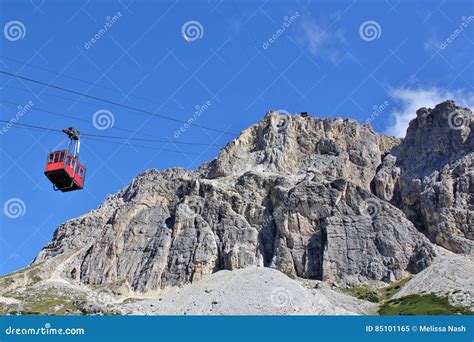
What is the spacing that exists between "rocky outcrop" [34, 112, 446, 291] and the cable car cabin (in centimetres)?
8369

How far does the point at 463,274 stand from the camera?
116 m

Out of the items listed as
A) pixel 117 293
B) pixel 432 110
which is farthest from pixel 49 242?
pixel 432 110

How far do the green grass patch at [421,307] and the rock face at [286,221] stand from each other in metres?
18.3

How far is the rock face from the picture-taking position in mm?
137000

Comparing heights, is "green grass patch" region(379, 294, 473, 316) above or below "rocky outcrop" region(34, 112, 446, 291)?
below

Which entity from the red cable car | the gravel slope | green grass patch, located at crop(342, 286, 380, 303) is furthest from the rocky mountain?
the red cable car

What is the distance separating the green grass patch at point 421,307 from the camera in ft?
318

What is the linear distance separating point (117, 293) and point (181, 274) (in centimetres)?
1400

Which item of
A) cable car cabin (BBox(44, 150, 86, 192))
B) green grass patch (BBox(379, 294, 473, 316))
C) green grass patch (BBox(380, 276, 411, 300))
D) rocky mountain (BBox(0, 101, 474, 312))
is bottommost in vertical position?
green grass patch (BBox(379, 294, 473, 316))

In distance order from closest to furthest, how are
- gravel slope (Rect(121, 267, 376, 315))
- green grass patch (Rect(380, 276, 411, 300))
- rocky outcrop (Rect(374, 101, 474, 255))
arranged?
gravel slope (Rect(121, 267, 376, 315)) → green grass patch (Rect(380, 276, 411, 300)) → rocky outcrop (Rect(374, 101, 474, 255))

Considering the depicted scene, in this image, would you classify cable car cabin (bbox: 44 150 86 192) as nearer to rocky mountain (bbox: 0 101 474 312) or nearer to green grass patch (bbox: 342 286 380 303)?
green grass patch (bbox: 342 286 380 303)

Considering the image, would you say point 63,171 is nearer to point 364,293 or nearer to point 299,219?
point 364,293

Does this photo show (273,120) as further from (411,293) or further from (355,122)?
(411,293)

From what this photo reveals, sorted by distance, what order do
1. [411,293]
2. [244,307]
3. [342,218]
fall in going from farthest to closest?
[342,218]
[411,293]
[244,307]
